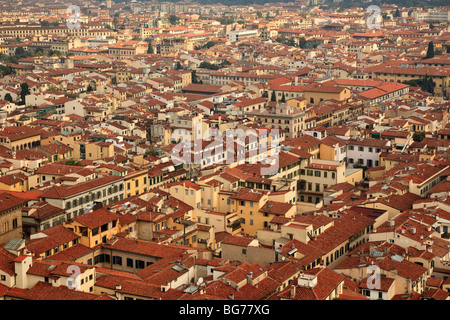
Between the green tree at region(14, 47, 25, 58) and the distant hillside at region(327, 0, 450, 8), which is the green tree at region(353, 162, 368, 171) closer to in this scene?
the green tree at region(14, 47, 25, 58)

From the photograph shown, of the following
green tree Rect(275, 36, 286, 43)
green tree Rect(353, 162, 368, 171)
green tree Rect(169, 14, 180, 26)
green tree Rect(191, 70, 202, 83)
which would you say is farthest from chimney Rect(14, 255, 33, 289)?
green tree Rect(169, 14, 180, 26)

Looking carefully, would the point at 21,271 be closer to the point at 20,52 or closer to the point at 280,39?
the point at 20,52

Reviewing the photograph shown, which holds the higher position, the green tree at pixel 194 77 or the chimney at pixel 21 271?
the chimney at pixel 21 271

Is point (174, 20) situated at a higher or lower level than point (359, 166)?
higher

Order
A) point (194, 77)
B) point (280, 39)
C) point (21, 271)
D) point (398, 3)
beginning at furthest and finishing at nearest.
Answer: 1. point (398, 3)
2. point (280, 39)
3. point (194, 77)
4. point (21, 271)

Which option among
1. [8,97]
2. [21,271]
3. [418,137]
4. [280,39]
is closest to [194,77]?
[8,97]

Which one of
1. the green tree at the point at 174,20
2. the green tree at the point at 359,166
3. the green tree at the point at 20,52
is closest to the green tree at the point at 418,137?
the green tree at the point at 359,166

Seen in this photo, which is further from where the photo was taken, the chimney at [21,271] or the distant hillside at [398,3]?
the distant hillside at [398,3]

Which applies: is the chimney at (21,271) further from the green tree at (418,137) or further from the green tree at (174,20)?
the green tree at (174,20)

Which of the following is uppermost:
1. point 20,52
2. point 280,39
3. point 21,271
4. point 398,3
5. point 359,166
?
point 398,3

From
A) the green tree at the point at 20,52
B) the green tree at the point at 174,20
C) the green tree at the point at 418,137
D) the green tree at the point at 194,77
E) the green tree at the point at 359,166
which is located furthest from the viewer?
the green tree at the point at 174,20

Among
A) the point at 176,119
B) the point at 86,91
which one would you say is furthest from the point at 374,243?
the point at 86,91

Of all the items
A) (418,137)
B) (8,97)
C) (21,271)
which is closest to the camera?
(21,271)
